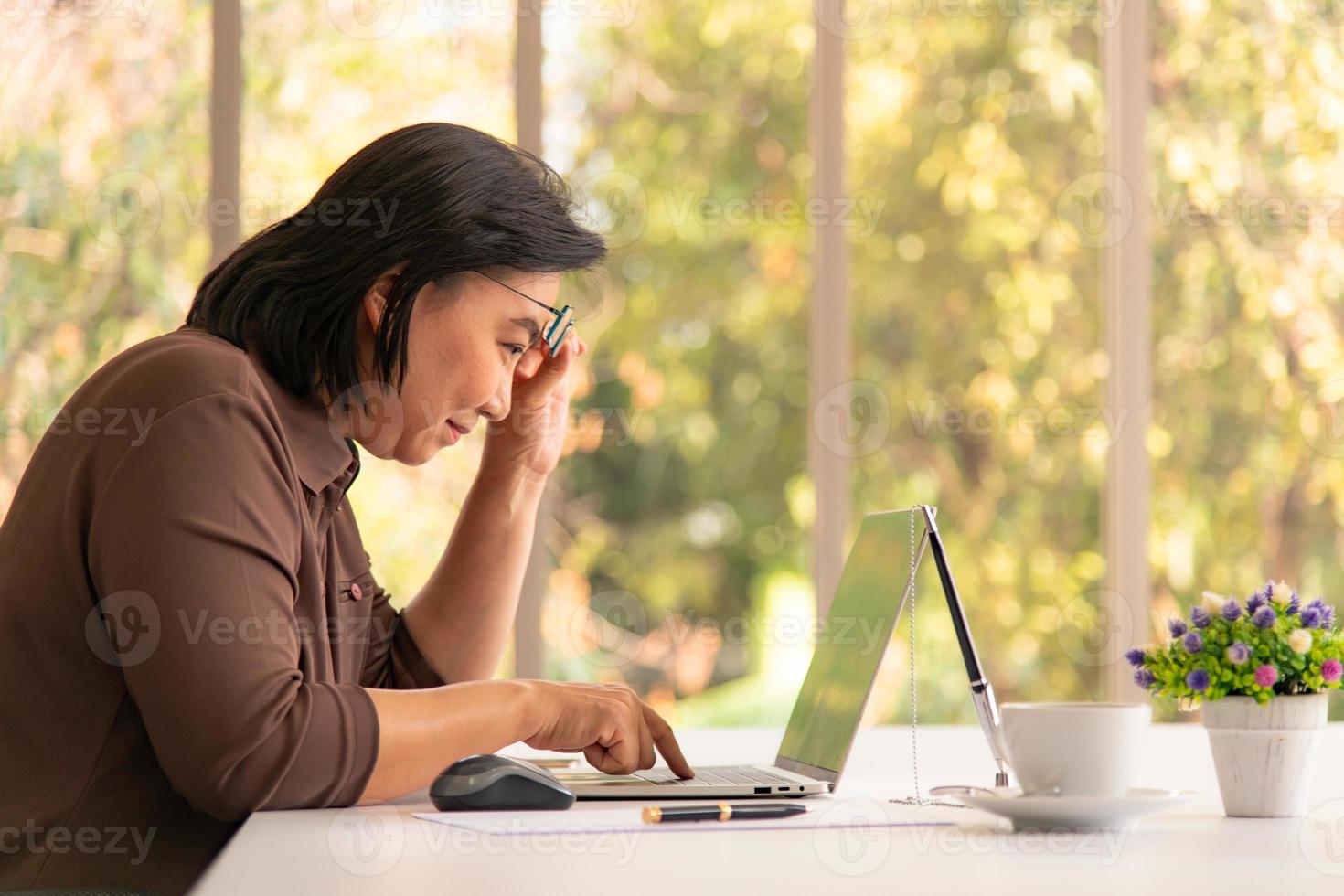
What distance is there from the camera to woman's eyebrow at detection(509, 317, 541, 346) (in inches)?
54.8

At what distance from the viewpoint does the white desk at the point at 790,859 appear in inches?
29.4

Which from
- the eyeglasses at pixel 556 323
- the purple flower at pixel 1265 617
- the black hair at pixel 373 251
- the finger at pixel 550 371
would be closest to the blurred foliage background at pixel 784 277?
the finger at pixel 550 371

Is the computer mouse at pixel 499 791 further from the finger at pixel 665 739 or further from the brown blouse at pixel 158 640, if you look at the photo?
the finger at pixel 665 739

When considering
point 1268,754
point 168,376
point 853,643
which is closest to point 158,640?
point 168,376

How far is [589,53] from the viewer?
15.3ft

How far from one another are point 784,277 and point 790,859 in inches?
164

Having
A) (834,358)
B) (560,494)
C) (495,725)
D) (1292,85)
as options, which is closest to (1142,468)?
(834,358)

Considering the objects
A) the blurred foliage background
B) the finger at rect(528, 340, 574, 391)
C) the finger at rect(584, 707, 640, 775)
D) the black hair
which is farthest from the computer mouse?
the blurred foliage background

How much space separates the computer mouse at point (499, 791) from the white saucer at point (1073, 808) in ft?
1.02

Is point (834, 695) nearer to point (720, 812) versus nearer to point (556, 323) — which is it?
point (720, 812)

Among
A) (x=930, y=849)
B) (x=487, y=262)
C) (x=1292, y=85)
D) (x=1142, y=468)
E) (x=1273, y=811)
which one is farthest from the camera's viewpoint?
(x=1292, y=85)

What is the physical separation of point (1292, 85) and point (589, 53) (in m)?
2.31

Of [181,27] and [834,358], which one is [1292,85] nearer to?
[834,358]

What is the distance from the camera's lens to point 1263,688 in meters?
1.08
